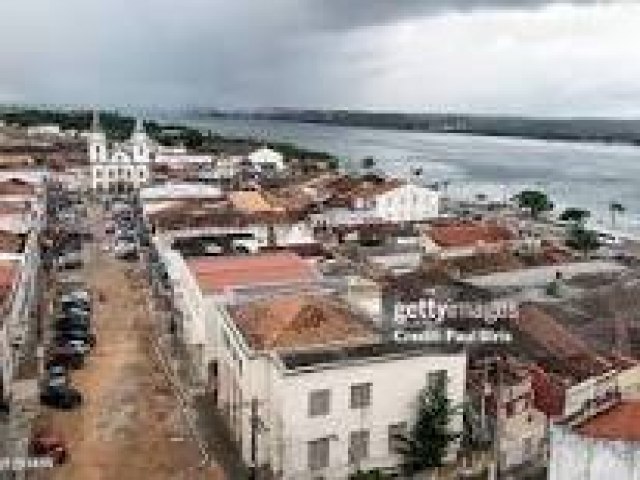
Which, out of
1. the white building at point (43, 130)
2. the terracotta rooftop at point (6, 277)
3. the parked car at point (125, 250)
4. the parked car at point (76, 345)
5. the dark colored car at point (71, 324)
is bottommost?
the parked car at point (76, 345)

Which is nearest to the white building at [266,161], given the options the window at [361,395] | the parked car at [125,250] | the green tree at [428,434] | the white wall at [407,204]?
the white wall at [407,204]

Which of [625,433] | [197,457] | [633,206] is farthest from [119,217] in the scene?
[633,206]

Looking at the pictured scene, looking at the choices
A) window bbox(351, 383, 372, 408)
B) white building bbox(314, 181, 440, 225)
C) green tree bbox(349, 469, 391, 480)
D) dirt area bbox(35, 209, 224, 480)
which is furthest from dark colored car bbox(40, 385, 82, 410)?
white building bbox(314, 181, 440, 225)

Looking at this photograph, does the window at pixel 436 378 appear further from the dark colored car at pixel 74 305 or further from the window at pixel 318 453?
the dark colored car at pixel 74 305

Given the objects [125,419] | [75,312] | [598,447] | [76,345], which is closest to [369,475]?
[598,447]

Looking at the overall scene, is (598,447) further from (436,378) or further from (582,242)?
(582,242)

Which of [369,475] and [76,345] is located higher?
[76,345]

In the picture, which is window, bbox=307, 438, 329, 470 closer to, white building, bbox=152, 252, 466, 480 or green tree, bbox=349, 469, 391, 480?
white building, bbox=152, 252, 466, 480
